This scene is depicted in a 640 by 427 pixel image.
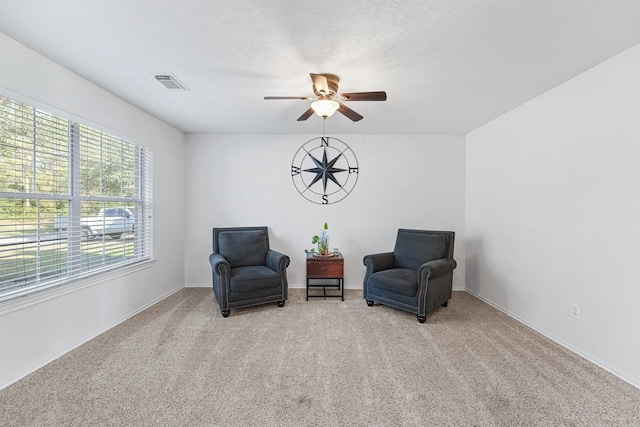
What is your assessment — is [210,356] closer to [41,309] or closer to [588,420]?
[41,309]

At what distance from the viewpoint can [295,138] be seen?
14.8ft

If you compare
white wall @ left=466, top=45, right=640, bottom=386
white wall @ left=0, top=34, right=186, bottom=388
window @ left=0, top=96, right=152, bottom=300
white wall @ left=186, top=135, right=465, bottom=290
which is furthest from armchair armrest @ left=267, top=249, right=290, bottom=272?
white wall @ left=466, top=45, right=640, bottom=386

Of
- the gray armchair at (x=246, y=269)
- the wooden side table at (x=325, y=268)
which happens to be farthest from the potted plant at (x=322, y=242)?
the gray armchair at (x=246, y=269)

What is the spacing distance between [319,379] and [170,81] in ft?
9.43

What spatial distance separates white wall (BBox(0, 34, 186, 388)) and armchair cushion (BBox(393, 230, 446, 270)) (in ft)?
10.8

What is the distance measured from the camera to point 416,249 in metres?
3.84

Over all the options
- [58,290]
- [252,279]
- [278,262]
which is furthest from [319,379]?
[58,290]

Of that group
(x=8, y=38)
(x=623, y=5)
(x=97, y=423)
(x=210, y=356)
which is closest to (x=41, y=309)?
(x=97, y=423)

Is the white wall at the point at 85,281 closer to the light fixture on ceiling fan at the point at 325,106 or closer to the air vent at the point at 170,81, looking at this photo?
the air vent at the point at 170,81

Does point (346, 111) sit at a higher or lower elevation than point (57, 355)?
higher

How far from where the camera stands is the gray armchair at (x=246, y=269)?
3.32m

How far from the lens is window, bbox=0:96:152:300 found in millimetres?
2090

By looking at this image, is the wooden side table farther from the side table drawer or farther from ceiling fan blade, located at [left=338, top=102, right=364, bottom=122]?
ceiling fan blade, located at [left=338, top=102, right=364, bottom=122]

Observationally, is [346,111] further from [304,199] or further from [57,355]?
[57,355]
